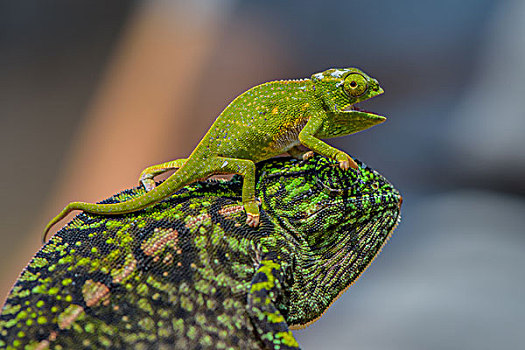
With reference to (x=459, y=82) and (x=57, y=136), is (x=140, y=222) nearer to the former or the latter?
(x=57, y=136)

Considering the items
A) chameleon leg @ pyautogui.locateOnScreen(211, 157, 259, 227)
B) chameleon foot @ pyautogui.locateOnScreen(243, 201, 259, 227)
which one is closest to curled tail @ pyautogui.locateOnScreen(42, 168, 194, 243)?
chameleon leg @ pyautogui.locateOnScreen(211, 157, 259, 227)

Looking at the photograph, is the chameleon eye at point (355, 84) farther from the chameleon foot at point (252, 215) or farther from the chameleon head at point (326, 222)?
the chameleon foot at point (252, 215)

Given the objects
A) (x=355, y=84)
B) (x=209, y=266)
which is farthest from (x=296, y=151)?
(x=209, y=266)

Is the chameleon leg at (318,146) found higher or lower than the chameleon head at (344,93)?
lower

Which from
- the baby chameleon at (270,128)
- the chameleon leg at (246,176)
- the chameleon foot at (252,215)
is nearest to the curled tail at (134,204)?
the baby chameleon at (270,128)

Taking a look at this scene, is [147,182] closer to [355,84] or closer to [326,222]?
[326,222]

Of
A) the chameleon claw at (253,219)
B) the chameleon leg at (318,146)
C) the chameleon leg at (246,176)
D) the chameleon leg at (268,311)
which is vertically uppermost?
the chameleon leg at (318,146)

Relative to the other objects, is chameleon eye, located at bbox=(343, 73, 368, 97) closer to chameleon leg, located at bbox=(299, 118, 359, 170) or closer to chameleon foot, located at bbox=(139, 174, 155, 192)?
chameleon leg, located at bbox=(299, 118, 359, 170)
